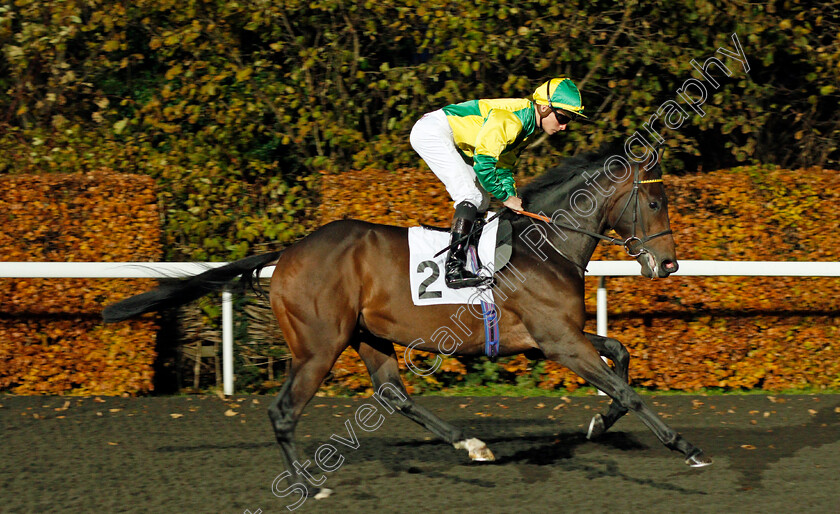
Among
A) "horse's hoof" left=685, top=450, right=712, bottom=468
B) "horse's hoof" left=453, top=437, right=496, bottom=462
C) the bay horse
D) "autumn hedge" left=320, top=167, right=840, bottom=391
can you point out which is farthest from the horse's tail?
"horse's hoof" left=685, top=450, right=712, bottom=468

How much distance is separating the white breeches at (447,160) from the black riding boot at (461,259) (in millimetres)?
92

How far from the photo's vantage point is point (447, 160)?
14.9 feet

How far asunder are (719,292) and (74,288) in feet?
15.0

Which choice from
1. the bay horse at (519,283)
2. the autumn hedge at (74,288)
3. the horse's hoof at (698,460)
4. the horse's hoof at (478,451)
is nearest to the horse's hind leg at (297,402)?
the bay horse at (519,283)

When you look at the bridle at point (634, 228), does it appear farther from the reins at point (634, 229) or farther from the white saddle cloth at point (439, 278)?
the white saddle cloth at point (439, 278)

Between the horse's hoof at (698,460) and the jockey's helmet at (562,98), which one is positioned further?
the jockey's helmet at (562,98)

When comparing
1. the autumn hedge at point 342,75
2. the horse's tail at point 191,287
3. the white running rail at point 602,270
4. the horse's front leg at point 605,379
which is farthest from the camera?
the autumn hedge at point 342,75

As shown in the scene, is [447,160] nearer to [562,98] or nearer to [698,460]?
[562,98]

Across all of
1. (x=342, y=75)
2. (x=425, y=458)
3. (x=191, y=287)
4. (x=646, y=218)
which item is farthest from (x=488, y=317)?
(x=342, y=75)

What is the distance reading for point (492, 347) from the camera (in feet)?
14.6

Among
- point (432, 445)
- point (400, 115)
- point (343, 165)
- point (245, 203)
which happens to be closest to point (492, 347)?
point (432, 445)

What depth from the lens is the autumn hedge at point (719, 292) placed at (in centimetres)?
615

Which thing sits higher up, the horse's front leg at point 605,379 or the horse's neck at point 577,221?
the horse's neck at point 577,221

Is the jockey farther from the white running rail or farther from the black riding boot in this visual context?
the white running rail
